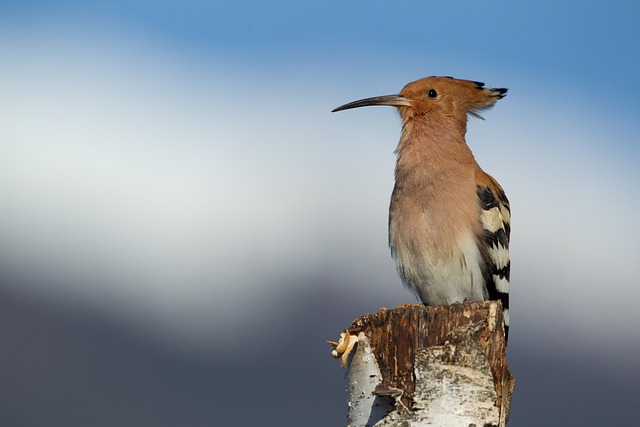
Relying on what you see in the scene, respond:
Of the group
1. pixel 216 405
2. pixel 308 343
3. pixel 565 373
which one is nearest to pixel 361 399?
pixel 216 405

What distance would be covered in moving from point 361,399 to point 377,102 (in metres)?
1.82

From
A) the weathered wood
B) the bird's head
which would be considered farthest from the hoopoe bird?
the weathered wood

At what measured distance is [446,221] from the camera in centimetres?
439

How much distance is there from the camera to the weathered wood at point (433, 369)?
3291 millimetres

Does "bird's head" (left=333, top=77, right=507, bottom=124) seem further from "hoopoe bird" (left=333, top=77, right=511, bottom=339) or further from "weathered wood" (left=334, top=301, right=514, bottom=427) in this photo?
"weathered wood" (left=334, top=301, right=514, bottom=427)

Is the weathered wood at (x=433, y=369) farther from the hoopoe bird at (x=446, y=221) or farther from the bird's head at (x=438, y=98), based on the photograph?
the bird's head at (x=438, y=98)

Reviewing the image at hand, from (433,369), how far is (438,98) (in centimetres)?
185

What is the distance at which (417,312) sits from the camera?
135 inches

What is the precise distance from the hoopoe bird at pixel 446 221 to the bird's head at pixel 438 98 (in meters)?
0.06

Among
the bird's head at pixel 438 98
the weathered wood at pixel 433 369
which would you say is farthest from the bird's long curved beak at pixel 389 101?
the weathered wood at pixel 433 369

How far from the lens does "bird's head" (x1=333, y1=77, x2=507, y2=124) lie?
486 centimetres

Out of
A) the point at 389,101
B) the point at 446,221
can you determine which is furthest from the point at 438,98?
the point at 446,221

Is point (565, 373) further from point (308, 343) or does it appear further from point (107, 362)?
point (107, 362)

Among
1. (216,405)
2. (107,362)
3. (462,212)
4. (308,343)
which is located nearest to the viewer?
(462,212)
